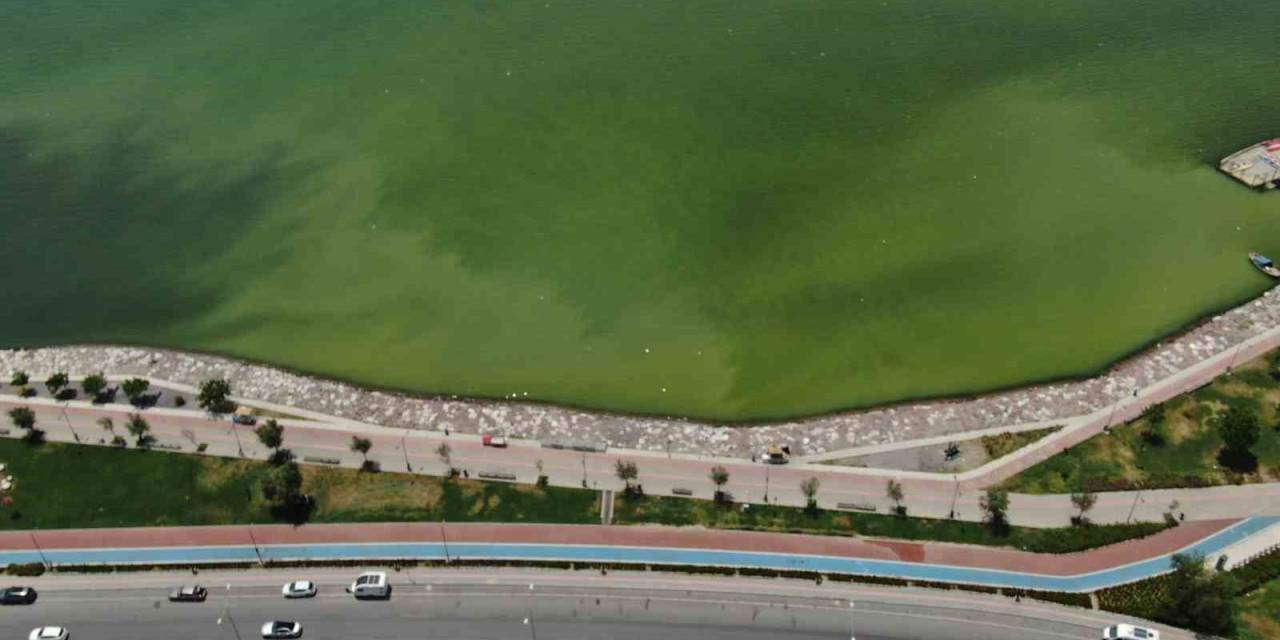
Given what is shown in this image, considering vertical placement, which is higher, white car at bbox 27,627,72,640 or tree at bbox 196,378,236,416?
tree at bbox 196,378,236,416

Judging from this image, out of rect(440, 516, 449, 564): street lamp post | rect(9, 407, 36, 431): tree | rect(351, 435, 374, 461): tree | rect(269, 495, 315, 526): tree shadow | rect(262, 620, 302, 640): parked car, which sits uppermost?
rect(9, 407, 36, 431): tree

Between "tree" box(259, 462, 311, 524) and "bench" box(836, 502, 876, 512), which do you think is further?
"tree" box(259, 462, 311, 524)

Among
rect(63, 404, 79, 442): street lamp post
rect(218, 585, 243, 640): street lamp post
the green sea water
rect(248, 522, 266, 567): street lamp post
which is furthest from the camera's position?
the green sea water

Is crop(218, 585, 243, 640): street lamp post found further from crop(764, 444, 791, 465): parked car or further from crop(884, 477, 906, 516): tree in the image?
crop(884, 477, 906, 516): tree

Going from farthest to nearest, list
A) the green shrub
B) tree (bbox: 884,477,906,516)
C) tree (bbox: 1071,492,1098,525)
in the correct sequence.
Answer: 1. the green shrub
2. tree (bbox: 884,477,906,516)
3. tree (bbox: 1071,492,1098,525)

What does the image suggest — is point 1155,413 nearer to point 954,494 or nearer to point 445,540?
point 954,494

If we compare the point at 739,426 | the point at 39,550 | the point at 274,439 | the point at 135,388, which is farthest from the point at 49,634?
the point at 739,426

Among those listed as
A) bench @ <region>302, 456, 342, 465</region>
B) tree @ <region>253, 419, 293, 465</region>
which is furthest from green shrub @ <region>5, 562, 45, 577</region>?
bench @ <region>302, 456, 342, 465</region>
